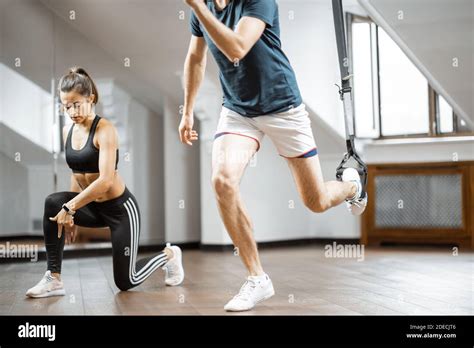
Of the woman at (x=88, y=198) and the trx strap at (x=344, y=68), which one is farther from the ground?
the trx strap at (x=344, y=68)

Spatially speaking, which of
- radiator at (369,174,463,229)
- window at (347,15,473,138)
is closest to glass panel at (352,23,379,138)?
window at (347,15,473,138)

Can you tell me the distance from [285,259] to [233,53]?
9.59ft

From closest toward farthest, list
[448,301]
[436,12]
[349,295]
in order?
[448,301], [349,295], [436,12]

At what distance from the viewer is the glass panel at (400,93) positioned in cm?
621

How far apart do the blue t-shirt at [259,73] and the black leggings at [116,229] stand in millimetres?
843

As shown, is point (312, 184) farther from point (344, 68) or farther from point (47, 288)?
point (47, 288)

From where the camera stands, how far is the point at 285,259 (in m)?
5.13

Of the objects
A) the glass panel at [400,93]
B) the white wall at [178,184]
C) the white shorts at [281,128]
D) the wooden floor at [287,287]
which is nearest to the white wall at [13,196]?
the wooden floor at [287,287]

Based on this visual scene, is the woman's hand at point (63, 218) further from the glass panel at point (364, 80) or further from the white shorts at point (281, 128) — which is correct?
the glass panel at point (364, 80)

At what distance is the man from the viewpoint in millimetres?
2605

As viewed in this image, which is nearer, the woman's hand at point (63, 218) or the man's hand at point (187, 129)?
the man's hand at point (187, 129)

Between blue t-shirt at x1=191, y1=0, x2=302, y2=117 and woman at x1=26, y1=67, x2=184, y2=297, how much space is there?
680mm

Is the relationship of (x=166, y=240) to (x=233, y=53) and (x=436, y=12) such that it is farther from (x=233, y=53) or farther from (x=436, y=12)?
(x=233, y=53)
